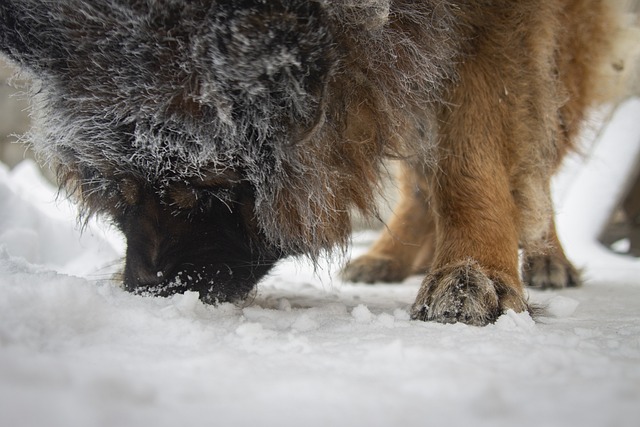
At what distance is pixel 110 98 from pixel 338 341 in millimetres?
855

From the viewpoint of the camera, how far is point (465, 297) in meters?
1.64

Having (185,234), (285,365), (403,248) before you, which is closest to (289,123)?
(185,234)

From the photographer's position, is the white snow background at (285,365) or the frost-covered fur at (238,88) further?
the frost-covered fur at (238,88)

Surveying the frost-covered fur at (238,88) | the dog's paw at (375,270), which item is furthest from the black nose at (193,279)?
the dog's paw at (375,270)

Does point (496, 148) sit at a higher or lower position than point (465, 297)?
higher

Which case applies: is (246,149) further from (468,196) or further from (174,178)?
(468,196)

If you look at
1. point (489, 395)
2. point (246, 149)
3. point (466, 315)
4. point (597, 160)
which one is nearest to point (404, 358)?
point (489, 395)

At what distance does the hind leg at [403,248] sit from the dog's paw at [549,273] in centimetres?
56

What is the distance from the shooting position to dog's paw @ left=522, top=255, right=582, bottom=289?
2.94 meters

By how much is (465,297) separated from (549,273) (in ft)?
5.04

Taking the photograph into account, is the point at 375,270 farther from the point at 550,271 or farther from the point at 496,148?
the point at 496,148

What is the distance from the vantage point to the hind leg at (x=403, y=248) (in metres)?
3.25

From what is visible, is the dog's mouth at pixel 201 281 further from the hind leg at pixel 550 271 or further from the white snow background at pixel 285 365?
the hind leg at pixel 550 271

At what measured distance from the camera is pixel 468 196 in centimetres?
197
